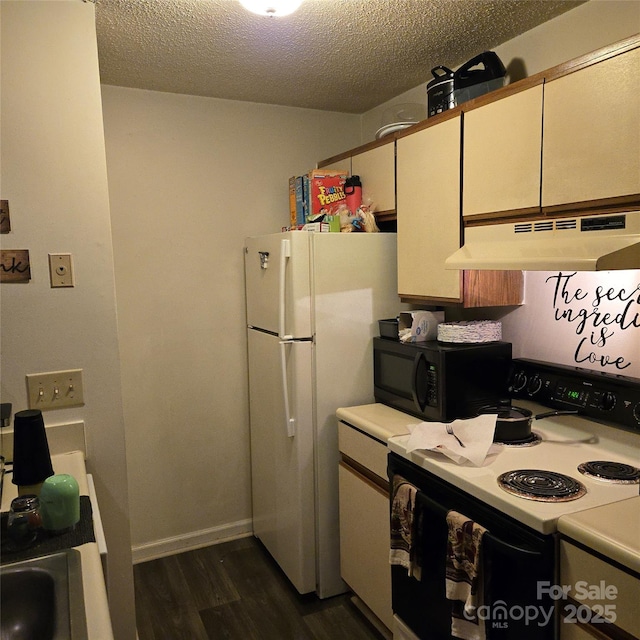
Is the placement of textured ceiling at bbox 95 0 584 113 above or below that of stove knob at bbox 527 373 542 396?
above

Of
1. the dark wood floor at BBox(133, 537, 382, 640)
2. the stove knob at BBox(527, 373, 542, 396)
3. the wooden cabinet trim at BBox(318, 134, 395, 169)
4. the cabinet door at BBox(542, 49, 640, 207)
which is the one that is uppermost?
the wooden cabinet trim at BBox(318, 134, 395, 169)

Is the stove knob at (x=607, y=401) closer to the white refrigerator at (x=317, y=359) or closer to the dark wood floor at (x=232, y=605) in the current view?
the white refrigerator at (x=317, y=359)

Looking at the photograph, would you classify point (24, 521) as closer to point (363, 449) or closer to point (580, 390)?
point (363, 449)

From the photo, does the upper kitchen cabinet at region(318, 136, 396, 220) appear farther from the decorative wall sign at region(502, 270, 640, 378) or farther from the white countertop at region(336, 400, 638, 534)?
the white countertop at region(336, 400, 638, 534)

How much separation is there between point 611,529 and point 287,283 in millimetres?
1536

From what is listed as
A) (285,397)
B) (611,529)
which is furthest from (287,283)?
(611,529)

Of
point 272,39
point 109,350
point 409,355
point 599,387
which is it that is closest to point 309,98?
point 272,39

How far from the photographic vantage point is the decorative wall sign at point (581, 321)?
1854mm

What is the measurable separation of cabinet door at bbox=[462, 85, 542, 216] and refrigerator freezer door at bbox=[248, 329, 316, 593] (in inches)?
37.9

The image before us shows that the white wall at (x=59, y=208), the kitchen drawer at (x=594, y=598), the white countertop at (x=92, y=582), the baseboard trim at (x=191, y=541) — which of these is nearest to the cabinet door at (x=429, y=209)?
the kitchen drawer at (x=594, y=598)

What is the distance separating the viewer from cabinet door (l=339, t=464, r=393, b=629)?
2082 mm

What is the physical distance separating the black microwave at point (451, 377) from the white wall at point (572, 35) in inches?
43.9

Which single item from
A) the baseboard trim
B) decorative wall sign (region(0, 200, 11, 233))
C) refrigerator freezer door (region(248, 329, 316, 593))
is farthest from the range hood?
the baseboard trim

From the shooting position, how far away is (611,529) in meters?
1.23
